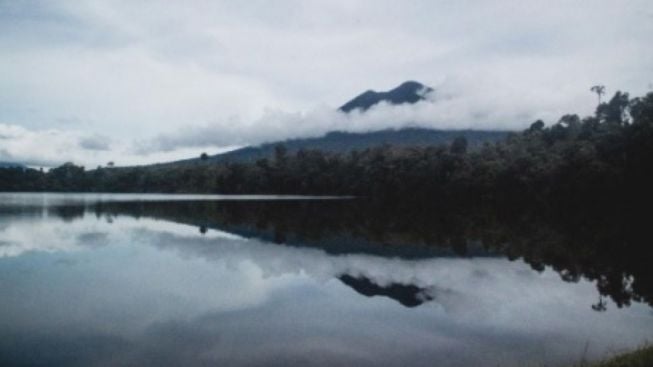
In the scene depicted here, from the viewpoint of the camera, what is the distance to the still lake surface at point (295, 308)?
44.6 ft

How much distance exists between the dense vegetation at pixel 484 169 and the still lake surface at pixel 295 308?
37666mm

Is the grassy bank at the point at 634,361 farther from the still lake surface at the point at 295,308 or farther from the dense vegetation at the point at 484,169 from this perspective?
the dense vegetation at the point at 484,169

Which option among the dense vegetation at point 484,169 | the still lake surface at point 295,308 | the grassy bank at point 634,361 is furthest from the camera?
the dense vegetation at point 484,169

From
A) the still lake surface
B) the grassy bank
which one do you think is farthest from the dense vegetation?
the grassy bank

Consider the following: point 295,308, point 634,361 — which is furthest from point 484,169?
point 634,361

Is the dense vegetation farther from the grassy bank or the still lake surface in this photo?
the grassy bank

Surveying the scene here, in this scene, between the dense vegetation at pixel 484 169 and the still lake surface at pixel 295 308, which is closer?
the still lake surface at pixel 295 308

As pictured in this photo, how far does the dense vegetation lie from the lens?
63.3m

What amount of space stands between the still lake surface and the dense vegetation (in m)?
37.7

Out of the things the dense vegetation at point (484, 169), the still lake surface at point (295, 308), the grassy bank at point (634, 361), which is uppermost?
the dense vegetation at point (484, 169)

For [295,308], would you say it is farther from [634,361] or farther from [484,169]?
[484,169]

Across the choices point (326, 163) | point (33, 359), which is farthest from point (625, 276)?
point (326, 163)

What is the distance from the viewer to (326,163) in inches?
5344

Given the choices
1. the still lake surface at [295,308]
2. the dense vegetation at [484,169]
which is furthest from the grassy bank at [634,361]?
the dense vegetation at [484,169]
